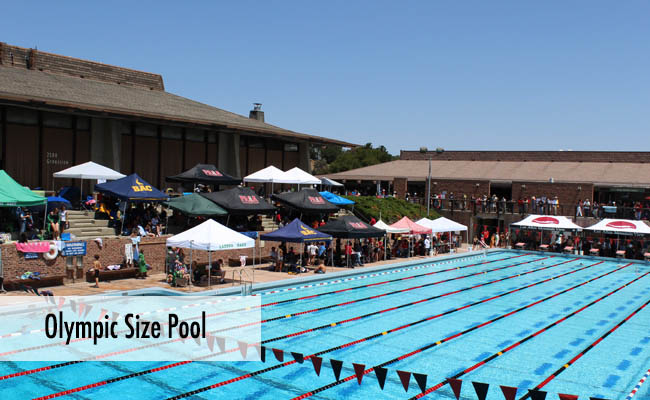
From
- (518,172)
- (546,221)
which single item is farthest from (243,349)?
(518,172)

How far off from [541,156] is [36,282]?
1729 inches

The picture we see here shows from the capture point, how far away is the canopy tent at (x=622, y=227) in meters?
32.4

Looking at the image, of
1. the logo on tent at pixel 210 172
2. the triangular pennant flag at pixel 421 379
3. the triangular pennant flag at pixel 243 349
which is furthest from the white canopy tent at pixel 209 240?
the triangular pennant flag at pixel 421 379

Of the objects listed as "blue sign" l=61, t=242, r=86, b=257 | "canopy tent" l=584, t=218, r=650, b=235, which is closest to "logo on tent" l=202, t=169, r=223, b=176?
"blue sign" l=61, t=242, r=86, b=257

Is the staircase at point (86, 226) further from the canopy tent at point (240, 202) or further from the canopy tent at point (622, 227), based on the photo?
the canopy tent at point (622, 227)

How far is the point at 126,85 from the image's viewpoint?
3403 centimetres

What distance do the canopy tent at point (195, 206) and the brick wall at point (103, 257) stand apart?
1.49 meters

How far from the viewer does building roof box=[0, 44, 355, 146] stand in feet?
77.5

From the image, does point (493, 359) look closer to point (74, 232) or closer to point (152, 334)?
point (152, 334)

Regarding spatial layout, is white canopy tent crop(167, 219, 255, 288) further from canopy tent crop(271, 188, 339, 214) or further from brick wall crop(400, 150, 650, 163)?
brick wall crop(400, 150, 650, 163)

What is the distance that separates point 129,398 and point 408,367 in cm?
508

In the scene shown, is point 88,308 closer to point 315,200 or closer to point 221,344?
point 221,344

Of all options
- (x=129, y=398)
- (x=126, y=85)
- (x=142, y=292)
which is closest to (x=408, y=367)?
(x=129, y=398)

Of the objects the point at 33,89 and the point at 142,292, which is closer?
the point at 142,292
